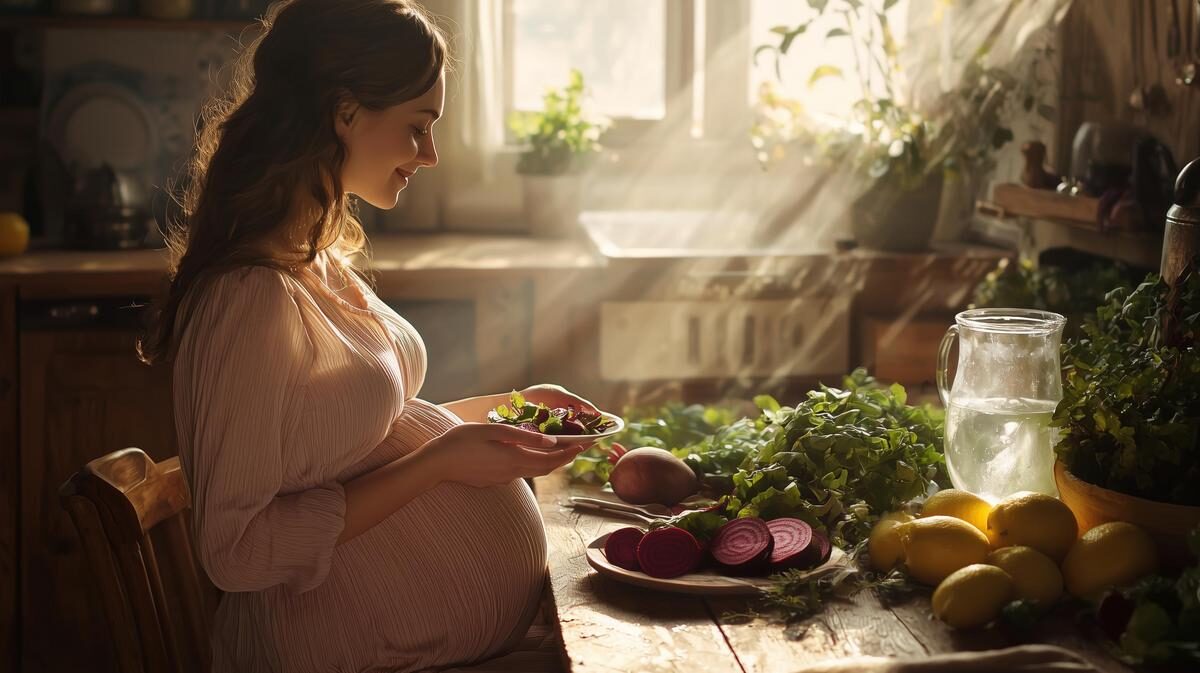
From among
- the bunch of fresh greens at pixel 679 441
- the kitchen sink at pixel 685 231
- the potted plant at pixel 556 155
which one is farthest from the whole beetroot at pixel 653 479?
the potted plant at pixel 556 155

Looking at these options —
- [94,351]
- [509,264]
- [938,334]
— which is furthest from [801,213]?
[94,351]

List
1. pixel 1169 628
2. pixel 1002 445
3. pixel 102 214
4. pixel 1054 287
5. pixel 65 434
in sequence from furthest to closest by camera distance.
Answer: pixel 102 214 → pixel 65 434 → pixel 1054 287 → pixel 1002 445 → pixel 1169 628

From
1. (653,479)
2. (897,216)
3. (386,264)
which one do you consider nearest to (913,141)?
(897,216)

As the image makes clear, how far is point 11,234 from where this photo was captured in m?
2.94

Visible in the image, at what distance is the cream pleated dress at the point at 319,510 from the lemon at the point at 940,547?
453 mm

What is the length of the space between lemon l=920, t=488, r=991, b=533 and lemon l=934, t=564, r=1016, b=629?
13 centimetres

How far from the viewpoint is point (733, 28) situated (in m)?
3.58

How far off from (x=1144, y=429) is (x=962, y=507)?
0.62 ft

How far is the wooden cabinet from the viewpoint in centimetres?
281

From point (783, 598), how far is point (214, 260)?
731mm

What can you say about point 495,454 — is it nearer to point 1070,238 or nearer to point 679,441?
point 679,441

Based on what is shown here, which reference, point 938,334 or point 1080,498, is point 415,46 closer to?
point 1080,498

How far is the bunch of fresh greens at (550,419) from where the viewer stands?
141 centimetres

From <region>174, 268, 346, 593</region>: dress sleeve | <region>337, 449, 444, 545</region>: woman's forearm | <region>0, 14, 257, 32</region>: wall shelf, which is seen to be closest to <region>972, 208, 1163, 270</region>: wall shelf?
<region>337, 449, 444, 545</region>: woman's forearm
